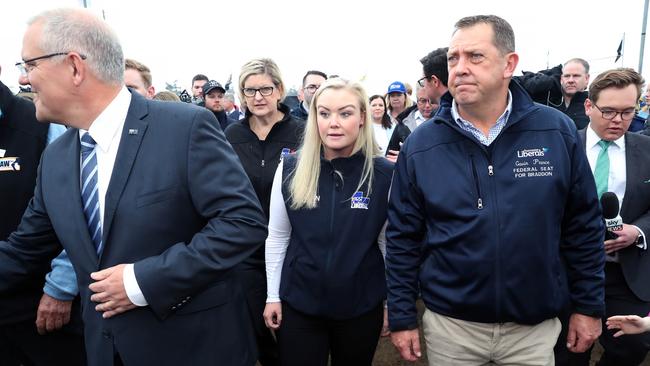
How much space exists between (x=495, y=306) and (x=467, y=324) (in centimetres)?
18

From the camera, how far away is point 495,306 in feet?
6.59

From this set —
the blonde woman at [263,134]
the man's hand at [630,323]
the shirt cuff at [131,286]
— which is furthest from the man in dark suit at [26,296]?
the man's hand at [630,323]

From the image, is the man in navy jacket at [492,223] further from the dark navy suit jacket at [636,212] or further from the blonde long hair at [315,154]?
the dark navy suit jacket at [636,212]

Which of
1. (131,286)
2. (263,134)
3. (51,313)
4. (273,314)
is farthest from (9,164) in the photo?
(273,314)

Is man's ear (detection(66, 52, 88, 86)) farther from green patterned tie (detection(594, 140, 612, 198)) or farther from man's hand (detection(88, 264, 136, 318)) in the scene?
green patterned tie (detection(594, 140, 612, 198))

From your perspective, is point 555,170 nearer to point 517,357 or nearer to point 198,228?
point 517,357

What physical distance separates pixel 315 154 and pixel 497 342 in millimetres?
1374

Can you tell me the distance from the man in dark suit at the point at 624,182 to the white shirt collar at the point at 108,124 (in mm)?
2808

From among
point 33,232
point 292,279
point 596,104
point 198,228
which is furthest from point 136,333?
point 596,104

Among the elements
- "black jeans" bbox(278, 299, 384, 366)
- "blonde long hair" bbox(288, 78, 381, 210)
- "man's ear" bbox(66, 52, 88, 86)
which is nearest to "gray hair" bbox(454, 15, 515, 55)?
"blonde long hair" bbox(288, 78, 381, 210)

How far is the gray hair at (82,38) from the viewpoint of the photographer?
167cm

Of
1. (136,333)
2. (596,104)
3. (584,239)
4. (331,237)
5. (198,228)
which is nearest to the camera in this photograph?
(136,333)

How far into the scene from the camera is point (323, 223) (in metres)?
2.45

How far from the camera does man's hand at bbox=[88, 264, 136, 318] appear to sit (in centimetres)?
159
